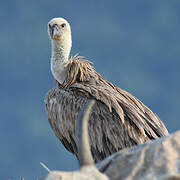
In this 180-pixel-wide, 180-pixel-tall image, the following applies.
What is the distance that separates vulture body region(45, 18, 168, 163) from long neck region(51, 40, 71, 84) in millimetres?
21

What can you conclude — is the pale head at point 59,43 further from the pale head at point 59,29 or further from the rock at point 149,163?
the rock at point 149,163

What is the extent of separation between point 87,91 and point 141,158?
6863mm

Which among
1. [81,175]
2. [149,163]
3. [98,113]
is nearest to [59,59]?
[98,113]

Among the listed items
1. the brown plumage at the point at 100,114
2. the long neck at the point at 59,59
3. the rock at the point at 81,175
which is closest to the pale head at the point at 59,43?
the long neck at the point at 59,59

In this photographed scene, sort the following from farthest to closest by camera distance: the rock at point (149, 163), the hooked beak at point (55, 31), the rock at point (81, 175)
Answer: the hooked beak at point (55, 31), the rock at point (149, 163), the rock at point (81, 175)

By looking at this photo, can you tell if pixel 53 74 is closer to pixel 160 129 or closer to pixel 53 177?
pixel 160 129

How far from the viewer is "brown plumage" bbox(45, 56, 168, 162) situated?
10742 mm

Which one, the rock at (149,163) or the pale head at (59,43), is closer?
the rock at (149,163)

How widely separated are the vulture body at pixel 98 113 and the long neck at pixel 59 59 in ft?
0.07

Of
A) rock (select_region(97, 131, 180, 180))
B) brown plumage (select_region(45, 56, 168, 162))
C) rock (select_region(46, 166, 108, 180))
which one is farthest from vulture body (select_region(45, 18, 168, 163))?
rock (select_region(46, 166, 108, 180))

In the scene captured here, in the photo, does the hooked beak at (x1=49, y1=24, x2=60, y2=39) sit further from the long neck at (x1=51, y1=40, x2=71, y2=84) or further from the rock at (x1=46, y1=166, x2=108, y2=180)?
the rock at (x1=46, y1=166, x2=108, y2=180)

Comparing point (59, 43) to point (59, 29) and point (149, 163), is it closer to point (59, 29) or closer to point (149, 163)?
point (59, 29)

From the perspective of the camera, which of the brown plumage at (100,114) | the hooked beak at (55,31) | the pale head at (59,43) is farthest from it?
the hooked beak at (55,31)

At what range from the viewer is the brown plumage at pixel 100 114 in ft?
35.2
